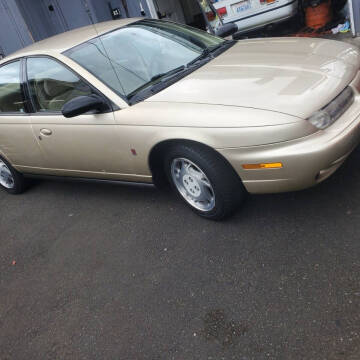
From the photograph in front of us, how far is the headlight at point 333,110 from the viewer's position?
270 cm

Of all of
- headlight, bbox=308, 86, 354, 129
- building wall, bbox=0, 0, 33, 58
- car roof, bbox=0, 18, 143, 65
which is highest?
building wall, bbox=0, 0, 33, 58

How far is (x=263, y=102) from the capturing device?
9.00 ft

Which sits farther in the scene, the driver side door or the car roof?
the car roof

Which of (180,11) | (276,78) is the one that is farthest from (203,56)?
(180,11)

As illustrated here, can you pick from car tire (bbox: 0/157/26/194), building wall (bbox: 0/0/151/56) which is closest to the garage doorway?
building wall (bbox: 0/0/151/56)

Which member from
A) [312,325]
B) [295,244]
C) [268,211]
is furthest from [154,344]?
[268,211]

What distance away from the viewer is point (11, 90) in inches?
169

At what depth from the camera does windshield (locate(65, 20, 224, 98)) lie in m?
3.48

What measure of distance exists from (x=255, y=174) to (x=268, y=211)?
585 millimetres

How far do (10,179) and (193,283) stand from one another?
10.6 feet

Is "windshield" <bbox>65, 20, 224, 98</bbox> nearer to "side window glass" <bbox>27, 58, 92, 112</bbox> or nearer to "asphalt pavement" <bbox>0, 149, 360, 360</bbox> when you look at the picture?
"side window glass" <bbox>27, 58, 92, 112</bbox>

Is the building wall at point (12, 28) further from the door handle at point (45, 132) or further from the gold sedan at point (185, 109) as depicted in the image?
the door handle at point (45, 132)

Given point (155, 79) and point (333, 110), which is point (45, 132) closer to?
point (155, 79)

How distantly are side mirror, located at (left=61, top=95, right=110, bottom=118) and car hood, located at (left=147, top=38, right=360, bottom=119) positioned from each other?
1.54 ft
